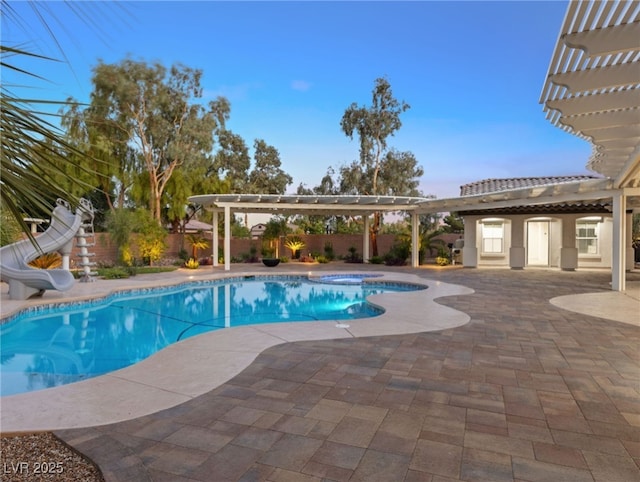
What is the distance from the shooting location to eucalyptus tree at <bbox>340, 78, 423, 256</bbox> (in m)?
21.8

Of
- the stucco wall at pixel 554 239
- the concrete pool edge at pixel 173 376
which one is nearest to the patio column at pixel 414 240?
the stucco wall at pixel 554 239

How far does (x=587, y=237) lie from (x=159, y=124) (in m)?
21.2

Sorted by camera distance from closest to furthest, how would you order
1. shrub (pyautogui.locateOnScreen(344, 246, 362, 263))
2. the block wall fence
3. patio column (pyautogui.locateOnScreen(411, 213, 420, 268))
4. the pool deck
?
the pool deck → patio column (pyautogui.locateOnScreen(411, 213, 420, 268)) → shrub (pyautogui.locateOnScreen(344, 246, 362, 263)) → the block wall fence

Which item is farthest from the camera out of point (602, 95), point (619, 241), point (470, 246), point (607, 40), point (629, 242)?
point (470, 246)

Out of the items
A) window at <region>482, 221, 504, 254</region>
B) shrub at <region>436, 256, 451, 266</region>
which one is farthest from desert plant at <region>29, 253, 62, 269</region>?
window at <region>482, 221, 504, 254</region>

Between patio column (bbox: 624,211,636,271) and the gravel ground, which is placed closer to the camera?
the gravel ground

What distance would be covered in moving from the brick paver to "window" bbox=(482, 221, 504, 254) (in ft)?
44.9

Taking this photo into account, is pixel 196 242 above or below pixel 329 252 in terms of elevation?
above

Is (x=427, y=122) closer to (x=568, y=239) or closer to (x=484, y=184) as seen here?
(x=484, y=184)

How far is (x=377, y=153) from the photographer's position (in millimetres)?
22375

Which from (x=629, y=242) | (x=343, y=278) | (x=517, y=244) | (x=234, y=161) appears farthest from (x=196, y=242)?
(x=629, y=242)

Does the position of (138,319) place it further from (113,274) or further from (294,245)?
(294,245)

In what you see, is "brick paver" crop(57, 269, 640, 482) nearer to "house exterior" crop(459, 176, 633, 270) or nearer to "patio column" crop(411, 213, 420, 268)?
"house exterior" crop(459, 176, 633, 270)

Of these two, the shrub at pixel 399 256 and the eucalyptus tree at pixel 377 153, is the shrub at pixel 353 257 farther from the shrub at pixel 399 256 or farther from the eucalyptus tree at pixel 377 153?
the shrub at pixel 399 256
